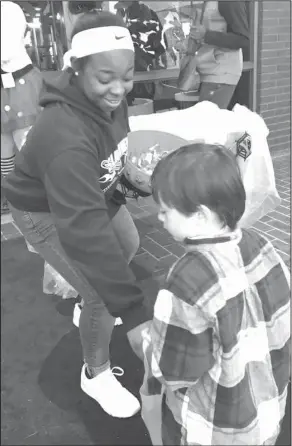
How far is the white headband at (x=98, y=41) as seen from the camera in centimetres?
146

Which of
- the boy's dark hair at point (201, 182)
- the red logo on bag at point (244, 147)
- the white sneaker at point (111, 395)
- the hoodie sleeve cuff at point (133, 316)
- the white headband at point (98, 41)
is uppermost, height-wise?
the white headband at point (98, 41)

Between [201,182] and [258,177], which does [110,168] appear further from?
[258,177]

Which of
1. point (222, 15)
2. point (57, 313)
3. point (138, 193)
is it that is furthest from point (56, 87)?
point (222, 15)

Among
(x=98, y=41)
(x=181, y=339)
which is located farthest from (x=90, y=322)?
(x=98, y=41)

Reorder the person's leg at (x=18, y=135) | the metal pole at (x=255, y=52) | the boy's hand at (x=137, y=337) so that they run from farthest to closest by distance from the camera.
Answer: the metal pole at (x=255, y=52) → the boy's hand at (x=137, y=337) → the person's leg at (x=18, y=135)

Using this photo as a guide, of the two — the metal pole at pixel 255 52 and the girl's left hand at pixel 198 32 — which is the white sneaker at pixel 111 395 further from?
the metal pole at pixel 255 52

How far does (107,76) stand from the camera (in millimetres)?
1457

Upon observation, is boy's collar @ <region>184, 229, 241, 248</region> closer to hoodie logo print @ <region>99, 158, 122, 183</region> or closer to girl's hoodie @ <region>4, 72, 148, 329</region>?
girl's hoodie @ <region>4, 72, 148, 329</region>

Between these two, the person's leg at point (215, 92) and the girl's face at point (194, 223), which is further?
the person's leg at point (215, 92)

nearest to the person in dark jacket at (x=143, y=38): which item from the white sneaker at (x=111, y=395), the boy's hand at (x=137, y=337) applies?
the white sneaker at (x=111, y=395)

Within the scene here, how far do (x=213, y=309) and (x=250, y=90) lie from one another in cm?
484

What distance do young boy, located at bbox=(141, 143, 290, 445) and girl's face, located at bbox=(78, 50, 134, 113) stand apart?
0.42 meters

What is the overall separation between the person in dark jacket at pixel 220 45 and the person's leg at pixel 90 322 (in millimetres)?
3135

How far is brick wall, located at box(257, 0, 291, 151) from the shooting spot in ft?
17.0
